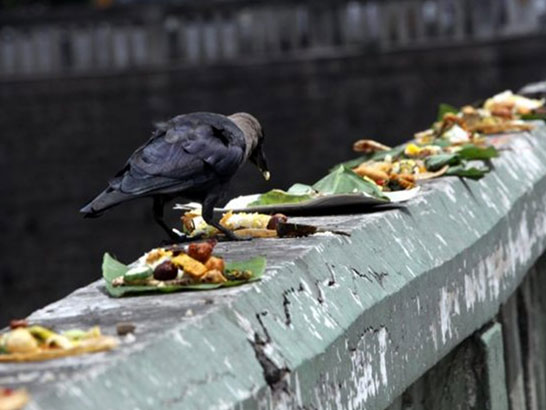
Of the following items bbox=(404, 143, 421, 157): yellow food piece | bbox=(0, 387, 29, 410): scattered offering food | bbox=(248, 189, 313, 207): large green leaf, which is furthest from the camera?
bbox=(404, 143, 421, 157): yellow food piece

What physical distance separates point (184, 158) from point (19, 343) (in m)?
1.26

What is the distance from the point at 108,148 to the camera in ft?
59.7

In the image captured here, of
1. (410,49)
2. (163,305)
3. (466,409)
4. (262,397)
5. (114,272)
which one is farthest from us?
(410,49)

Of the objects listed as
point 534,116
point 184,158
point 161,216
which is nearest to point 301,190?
point 161,216

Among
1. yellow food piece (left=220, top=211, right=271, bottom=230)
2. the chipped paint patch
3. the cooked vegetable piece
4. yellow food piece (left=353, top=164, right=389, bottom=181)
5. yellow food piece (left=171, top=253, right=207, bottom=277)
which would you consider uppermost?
yellow food piece (left=171, top=253, right=207, bottom=277)

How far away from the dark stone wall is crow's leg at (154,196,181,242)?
13353mm

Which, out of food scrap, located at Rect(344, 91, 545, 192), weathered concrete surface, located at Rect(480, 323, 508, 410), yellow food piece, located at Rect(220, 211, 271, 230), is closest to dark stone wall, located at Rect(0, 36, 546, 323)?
food scrap, located at Rect(344, 91, 545, 192)

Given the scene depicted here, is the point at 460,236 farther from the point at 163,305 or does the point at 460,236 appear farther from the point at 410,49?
the point at 410,49

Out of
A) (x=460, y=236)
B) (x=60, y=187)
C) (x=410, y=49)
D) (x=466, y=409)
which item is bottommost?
(x=60, y=187)

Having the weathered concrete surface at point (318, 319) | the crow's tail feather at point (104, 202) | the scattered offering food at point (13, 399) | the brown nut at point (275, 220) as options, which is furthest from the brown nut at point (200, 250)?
the scattered offering food at point (13, 399)

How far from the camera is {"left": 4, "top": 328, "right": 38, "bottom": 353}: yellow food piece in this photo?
230 centimetres

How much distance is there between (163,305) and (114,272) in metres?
0.33

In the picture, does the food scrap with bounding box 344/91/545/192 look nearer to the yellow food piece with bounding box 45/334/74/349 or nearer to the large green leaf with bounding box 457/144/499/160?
the large green leaf with bounding box 457/144/499/160

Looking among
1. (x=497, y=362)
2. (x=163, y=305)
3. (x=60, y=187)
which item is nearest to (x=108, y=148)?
(x=60, y=187)
